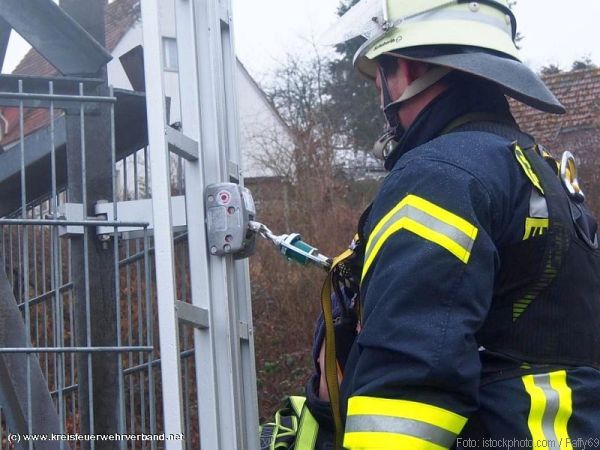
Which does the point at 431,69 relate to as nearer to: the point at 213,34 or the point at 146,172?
the point at 213,34

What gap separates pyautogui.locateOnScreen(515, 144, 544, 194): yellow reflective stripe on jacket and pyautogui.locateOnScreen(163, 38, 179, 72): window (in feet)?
3.14

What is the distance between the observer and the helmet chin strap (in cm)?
241

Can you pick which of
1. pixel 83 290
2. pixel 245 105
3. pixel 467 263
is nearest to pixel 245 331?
pixel 83 290

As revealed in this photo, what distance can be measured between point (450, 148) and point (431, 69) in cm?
34

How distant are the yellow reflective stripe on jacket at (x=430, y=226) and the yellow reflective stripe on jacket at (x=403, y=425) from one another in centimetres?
34

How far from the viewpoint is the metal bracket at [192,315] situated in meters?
2.23

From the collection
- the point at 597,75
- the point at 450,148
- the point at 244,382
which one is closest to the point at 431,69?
the point at 450,148

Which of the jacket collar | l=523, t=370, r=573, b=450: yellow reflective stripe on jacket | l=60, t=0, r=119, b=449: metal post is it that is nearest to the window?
l=60, t=0, r=119, b=449: metal post

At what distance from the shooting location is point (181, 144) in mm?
2367

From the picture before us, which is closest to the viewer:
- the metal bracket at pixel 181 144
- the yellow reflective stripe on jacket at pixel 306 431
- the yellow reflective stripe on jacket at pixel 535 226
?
the yellow reflective stripe on jacket at pixel 535 226

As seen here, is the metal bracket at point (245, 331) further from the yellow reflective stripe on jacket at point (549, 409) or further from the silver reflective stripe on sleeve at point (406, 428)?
the yellow reflective stripe on jacket at point (549, 409)

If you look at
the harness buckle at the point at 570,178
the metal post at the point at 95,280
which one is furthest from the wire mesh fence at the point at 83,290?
the harness buckle at the point at 570,178

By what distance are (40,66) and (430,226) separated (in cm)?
526

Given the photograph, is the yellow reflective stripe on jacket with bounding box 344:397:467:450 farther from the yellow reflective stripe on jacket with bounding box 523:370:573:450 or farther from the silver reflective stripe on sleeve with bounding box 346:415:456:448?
the yellow reflective stripe on jacket with bounding box 523:370:573:450
